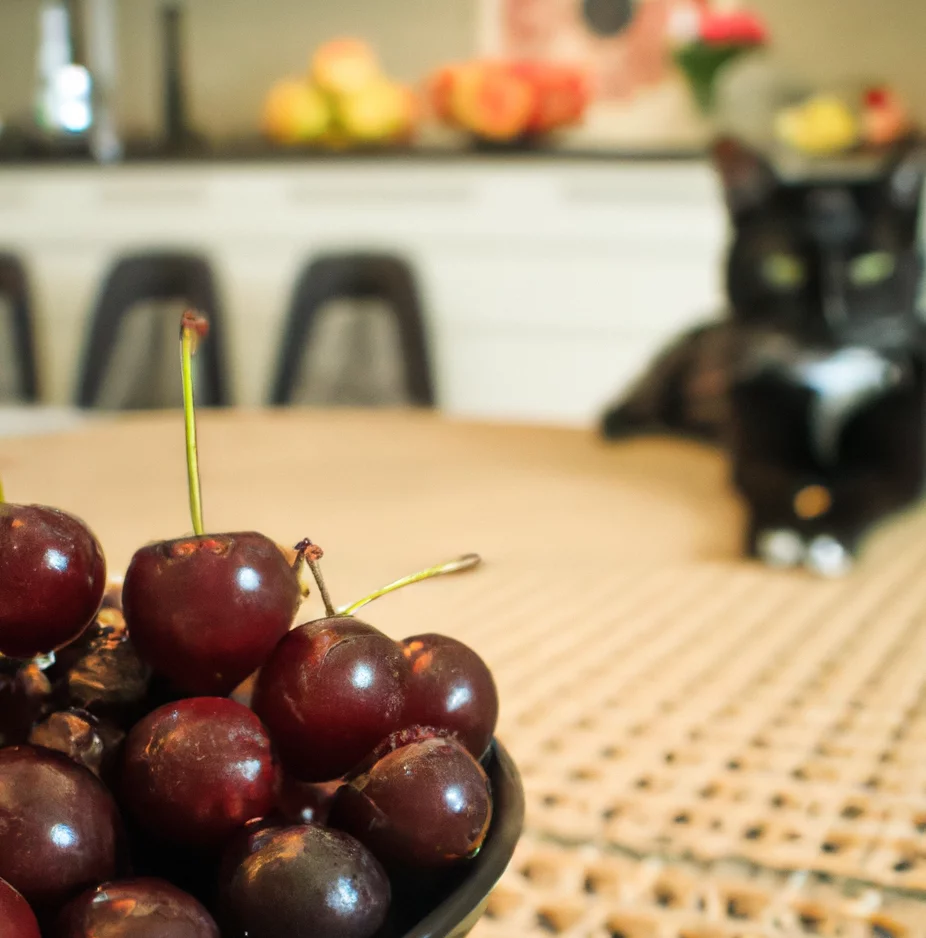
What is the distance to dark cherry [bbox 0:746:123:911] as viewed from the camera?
222 millimetres

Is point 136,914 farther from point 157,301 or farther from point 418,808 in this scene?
point 157,301

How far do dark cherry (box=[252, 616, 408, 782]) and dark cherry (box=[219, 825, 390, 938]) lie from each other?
0.03 metres

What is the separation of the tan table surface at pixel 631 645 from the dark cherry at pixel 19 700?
0.19 metres

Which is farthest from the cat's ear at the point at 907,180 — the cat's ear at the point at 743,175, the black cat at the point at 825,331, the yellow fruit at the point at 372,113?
the yellow fruit at the point at 372,113

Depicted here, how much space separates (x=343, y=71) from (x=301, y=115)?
161mm

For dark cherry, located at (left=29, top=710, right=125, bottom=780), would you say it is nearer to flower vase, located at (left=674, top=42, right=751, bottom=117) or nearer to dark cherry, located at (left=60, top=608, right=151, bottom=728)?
dark cherry, located at (left=60, top=608, right=151, bottom=728)

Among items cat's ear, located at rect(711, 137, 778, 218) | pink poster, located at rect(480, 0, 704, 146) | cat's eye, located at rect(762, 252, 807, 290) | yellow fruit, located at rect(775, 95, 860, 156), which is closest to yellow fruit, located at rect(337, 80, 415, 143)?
pink poster, located at rect(480, 0, 704, 146)

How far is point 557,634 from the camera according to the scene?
684 mm

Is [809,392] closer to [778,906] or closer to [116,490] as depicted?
[116,490]

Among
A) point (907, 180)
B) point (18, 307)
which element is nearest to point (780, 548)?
point (907, 180)

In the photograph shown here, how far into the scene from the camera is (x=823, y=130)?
8.68ft

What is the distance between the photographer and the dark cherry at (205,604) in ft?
0.86

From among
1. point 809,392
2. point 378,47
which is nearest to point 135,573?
point 809,392

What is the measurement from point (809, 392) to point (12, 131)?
2877mm
